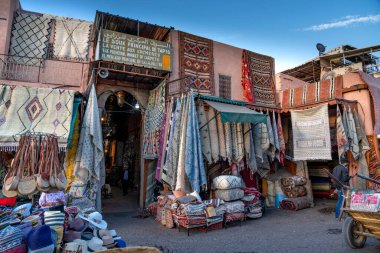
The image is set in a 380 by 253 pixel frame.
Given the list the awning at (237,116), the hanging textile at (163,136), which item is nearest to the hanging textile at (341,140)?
the awning at (237,116)

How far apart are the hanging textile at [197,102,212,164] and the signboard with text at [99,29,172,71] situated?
2.47 m

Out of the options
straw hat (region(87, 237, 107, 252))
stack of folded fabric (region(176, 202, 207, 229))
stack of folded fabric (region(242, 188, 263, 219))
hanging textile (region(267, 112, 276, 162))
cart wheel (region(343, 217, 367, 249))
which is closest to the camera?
straw hat (region(87, 237, 107, 252))

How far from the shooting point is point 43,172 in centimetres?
388

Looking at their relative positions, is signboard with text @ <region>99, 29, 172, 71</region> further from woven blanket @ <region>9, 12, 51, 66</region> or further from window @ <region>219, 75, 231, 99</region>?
window @ <region>219, 75, 231, 99</region>

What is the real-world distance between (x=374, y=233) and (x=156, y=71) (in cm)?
761

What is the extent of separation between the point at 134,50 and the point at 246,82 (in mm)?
5313

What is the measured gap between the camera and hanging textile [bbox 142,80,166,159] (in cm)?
852

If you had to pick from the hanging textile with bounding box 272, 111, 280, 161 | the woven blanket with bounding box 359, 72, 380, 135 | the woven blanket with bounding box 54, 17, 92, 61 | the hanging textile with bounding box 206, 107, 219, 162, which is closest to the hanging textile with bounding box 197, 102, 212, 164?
the hanging textile with bounding box 206, 107, 219, 162

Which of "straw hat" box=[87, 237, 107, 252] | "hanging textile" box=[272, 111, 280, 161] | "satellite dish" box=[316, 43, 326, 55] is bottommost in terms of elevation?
"straw hat" box=[87, 237, 107, 252]

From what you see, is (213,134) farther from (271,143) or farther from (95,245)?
(95,245)

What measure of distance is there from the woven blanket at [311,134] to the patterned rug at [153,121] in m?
5.04

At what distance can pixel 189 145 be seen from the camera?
22.5 feet

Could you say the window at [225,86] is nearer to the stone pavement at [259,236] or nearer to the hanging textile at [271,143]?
the hanging textile at [271,143]

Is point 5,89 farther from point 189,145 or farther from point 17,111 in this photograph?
point 189,145
